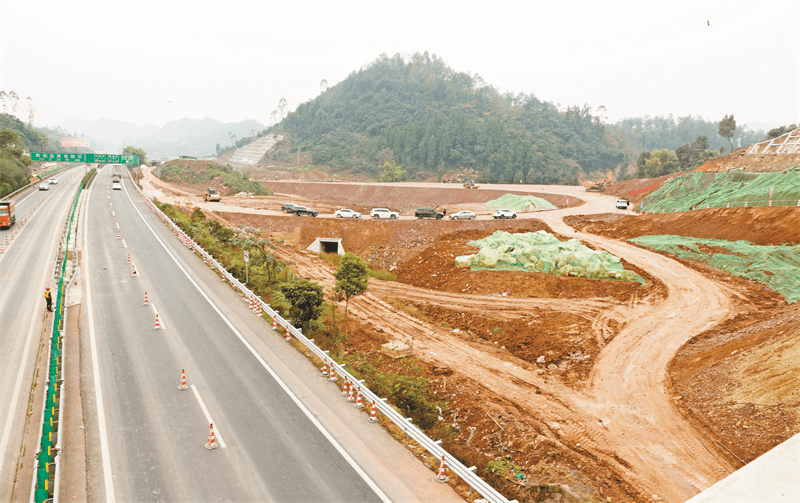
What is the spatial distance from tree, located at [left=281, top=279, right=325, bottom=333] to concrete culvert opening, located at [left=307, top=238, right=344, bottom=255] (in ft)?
82.9

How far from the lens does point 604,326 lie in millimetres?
26203

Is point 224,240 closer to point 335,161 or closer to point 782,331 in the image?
point 782,331

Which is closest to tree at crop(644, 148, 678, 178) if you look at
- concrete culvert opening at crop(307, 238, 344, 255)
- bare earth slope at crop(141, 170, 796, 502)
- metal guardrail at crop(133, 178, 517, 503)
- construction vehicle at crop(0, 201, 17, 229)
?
bare earth slope at crop(141, 170, 796, 502)

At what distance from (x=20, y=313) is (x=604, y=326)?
32.0 m

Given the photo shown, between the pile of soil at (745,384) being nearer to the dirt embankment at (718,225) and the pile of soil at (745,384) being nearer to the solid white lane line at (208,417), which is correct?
the solid white lane line at (208,417)

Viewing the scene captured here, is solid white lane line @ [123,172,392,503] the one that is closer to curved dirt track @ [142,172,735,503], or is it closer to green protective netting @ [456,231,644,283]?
curved dirt track @ [142,172,735,503]

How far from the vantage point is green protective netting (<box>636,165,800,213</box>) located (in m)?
41.2

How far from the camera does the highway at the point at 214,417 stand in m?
11.8

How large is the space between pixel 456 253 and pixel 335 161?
11996 centimetres

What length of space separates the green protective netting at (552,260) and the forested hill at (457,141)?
90.1 m

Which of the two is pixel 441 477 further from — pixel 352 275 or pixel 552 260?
pixel 552 260

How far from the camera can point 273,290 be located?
96.7ft

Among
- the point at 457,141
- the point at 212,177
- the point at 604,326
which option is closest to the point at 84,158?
the point at 212,177

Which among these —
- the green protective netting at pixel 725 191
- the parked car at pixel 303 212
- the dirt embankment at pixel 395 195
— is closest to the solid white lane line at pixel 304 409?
the parked car at pixel 303 212
